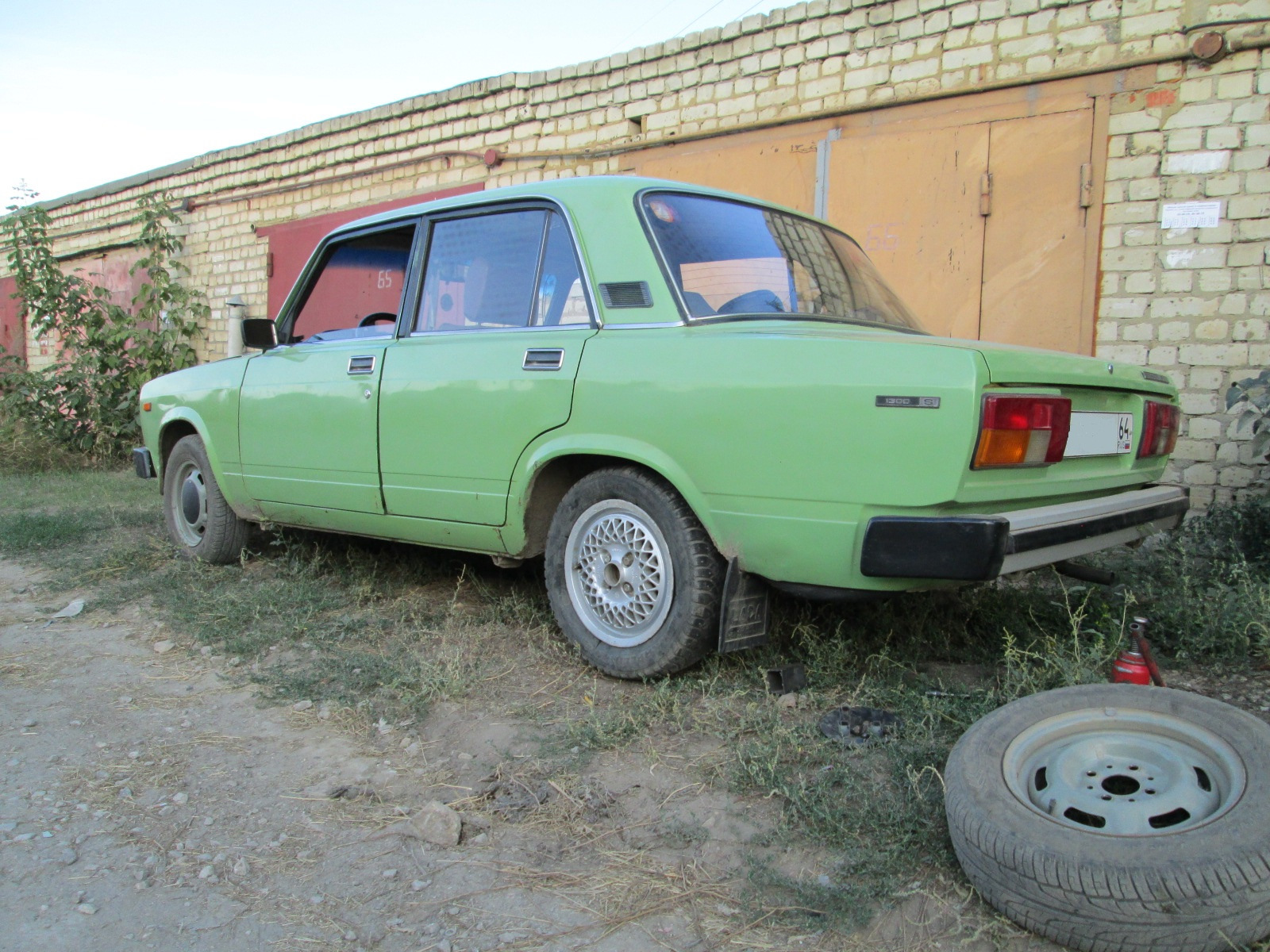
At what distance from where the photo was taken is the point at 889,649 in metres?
3.29

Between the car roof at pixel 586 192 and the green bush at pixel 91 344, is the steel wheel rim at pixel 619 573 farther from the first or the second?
the green bush at pixel 91 344

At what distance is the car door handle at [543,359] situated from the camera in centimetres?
319

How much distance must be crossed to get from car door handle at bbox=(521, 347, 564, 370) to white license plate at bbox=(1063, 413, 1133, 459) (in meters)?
1.58

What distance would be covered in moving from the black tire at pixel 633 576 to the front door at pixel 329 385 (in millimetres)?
1012

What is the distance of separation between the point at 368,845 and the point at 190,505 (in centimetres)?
338

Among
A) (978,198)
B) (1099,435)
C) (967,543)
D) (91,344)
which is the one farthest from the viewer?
(91,344)

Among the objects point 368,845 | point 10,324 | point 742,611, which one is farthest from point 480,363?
point 10,324

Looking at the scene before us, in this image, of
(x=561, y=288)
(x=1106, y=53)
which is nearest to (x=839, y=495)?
(x=561, y=288)

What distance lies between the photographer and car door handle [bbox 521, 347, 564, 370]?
10.5ft

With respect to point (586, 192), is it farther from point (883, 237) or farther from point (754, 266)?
point (883, 237)

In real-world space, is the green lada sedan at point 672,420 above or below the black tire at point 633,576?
above

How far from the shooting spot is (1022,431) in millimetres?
2477

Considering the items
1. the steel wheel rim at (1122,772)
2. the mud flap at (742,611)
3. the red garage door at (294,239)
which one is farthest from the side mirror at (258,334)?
the red garage door at (294,239)

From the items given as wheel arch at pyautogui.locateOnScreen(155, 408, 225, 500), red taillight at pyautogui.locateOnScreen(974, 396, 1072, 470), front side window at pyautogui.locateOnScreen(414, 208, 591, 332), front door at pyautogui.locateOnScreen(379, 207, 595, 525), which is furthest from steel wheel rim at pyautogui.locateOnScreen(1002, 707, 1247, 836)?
wheel arch at pyautogui.locateOnScreen(155, 408, 225, 500)
